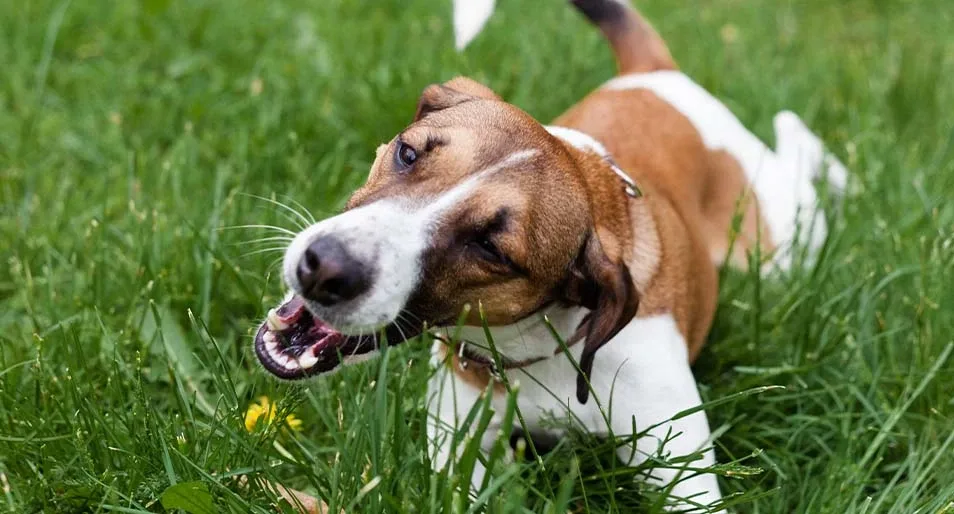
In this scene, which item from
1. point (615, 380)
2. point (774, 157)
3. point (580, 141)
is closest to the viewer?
point (615, 380)

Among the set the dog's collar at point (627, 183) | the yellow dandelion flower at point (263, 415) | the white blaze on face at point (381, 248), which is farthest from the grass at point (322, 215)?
the dog's collar at point (627, 183)

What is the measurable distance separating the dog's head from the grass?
18cm

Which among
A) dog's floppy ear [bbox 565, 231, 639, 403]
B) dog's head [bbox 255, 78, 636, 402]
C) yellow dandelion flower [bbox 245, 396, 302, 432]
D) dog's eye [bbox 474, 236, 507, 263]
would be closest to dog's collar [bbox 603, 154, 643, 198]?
dog's head [bbox 255, 78, 636, 402]

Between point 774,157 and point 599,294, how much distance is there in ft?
7.92

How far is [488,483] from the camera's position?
8.16 feet

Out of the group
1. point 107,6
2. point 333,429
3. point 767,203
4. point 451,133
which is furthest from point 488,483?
point 107,6

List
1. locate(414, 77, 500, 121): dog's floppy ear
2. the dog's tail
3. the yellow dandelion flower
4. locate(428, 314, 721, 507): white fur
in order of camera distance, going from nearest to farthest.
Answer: the yellow dandelion flower → locate(428, 314, 721, 507): white fur → locate(414, 77, 500, 121): dog's floppy ear → the dog's tail

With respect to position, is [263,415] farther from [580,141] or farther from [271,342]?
[580,141]

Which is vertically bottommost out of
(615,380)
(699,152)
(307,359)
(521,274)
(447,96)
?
(615,380)

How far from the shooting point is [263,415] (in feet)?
9.41

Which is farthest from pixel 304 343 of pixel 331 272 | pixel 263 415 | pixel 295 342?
pixel 331 272

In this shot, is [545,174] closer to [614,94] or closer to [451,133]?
[451,133]

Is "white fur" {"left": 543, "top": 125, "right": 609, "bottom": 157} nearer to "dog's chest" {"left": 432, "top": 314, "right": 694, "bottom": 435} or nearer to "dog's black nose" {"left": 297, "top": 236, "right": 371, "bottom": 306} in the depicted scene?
"dog's chest" {"left": 432, "top": 314, "right": 694, "bottom": 435}

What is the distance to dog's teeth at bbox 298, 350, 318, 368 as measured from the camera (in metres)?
2.78
